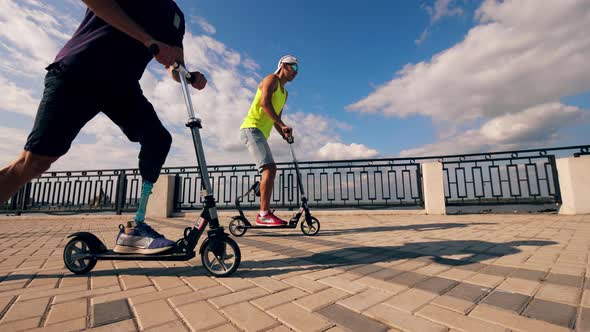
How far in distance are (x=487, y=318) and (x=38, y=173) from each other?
8.89 feet

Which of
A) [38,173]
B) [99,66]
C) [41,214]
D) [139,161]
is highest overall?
[99,66]

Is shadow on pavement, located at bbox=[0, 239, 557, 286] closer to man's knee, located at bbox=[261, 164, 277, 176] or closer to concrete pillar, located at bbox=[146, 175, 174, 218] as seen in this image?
man's knee, located at bbox=[261, 164, 277, 176]

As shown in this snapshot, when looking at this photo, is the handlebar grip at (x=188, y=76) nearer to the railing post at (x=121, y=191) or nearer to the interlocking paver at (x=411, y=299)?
the interlocking paver at (x=411, y=299)

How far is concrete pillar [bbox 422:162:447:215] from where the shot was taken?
7.33m

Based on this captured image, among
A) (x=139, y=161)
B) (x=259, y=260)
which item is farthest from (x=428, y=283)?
(x=139, y=161)

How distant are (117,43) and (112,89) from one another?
32 cm

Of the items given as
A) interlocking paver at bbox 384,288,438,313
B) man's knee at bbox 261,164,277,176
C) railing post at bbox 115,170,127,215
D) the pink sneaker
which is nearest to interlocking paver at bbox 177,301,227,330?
interlocking paver at bbox 384,288,438,313

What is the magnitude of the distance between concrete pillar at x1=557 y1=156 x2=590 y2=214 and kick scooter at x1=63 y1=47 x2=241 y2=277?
8.76 meters

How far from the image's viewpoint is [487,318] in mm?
1117

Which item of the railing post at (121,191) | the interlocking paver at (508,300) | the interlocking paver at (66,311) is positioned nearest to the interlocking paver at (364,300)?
the interlocking paver at (508,300)

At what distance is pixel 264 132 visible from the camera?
403cm

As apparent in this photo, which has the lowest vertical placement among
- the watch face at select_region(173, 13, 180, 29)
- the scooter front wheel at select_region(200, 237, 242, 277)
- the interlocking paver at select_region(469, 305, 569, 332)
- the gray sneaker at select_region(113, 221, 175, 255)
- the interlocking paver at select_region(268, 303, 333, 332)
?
the interlocking paver at select_region(268, 303, 333, 332)

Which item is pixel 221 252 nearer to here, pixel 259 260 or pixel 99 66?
pixel 259 260

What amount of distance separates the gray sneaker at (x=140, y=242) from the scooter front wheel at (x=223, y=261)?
0.26 m
